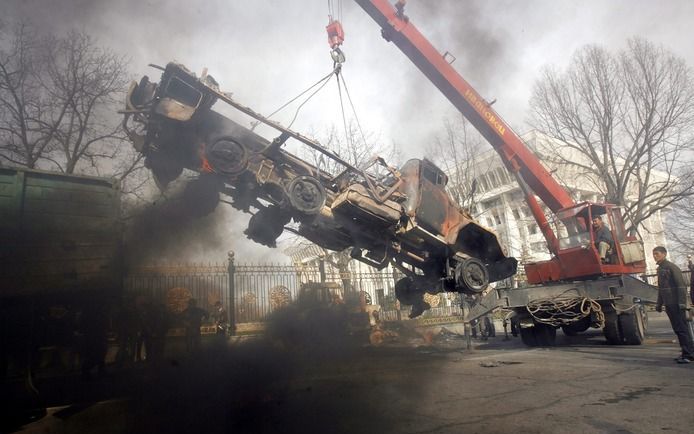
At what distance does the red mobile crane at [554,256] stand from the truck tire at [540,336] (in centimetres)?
2

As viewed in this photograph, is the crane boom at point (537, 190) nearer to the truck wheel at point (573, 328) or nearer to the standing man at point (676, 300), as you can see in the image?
the truck wheel at point (573, 328)

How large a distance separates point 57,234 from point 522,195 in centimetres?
3535

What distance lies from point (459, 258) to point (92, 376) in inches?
257

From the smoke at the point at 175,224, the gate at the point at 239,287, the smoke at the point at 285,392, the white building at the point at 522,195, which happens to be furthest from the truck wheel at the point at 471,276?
the smoke at the point at 175,224

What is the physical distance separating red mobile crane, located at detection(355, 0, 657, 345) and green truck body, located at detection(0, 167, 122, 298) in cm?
696

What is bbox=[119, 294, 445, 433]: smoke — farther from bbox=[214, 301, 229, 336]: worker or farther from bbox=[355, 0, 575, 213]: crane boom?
bbox=[355, 0, 575, 213]: crane boom

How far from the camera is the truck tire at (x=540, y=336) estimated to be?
9.10 metres

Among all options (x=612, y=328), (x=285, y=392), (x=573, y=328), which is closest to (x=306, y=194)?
(x=285, y=392)

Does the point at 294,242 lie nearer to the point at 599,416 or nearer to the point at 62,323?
the point at 62,323

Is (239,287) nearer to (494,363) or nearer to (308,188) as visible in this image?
(308,188)

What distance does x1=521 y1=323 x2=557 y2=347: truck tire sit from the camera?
29.9 feet

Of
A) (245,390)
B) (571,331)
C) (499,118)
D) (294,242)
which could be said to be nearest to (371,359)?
(245,390)

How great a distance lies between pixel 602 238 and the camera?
8727 mm

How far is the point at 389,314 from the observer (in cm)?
1458
